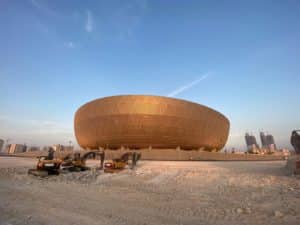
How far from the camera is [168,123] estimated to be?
124 feet

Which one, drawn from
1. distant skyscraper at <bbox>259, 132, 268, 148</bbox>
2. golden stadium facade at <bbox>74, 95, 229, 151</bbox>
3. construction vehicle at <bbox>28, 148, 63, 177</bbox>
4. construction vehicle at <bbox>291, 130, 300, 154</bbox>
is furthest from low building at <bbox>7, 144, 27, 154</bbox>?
distant skyscraper at <bbox>259, 132, 268, 148</bbox>

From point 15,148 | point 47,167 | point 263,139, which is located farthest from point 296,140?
point 263,139

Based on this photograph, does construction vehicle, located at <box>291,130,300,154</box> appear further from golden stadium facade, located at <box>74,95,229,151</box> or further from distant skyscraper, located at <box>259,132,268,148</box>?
distant skyscraper, located at <box>259,132,268,148</box>

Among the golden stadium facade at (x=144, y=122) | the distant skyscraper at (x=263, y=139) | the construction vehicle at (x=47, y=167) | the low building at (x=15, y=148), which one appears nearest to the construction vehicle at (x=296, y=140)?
the construction vehicle at (x=47, y=167)

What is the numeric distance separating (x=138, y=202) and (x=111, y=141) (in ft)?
117

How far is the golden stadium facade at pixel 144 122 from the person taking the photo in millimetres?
37094

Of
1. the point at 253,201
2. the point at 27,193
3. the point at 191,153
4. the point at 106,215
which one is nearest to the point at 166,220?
the point at 106,215

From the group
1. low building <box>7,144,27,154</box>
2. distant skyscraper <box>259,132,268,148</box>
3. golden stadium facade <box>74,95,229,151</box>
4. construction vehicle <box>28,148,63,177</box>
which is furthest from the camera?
distant skyscraper <box>259,132,268,148</box>

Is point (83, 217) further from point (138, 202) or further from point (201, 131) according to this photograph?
point (201, 131)

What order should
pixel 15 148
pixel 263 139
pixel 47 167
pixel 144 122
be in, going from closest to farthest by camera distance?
pixel 47 167 → pixel 144 122 → pixel 15 148 → pixel 263 139

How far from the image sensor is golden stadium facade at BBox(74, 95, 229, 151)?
3709cm

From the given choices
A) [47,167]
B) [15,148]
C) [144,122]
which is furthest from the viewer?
[15,148]

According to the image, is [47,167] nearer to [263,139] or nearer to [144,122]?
[144,122]

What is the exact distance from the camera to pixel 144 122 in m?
36.9
